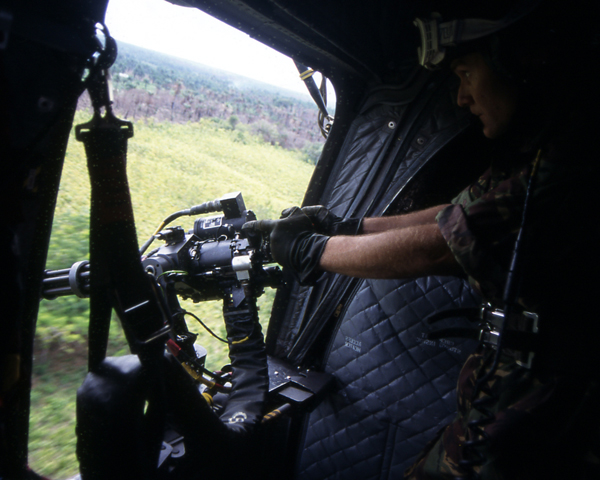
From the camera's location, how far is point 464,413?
1.26 meters

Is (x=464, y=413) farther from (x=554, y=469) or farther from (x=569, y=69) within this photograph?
(x=569, y=69)

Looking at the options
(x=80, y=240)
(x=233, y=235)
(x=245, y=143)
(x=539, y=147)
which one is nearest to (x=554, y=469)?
(x=539, y=147)

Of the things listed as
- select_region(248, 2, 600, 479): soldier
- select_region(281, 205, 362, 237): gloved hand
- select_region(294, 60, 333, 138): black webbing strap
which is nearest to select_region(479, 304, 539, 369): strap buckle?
select_region(248, 2, 600, 479): soldier

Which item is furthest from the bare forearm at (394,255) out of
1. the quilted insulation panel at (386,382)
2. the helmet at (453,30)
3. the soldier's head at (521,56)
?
the quilted insulation panel at (386,382)

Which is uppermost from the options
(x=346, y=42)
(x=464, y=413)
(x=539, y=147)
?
(x=346, y=42)

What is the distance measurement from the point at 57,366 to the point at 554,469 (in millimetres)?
1521

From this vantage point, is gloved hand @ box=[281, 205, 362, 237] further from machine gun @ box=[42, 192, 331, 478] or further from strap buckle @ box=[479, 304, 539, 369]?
strap buckle @ box=[479, 304, 539, 369]

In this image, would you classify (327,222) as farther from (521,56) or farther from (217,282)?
(521,56)

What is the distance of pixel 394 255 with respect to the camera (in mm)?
1166

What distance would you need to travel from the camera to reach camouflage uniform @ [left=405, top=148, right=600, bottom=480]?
95 centimetres

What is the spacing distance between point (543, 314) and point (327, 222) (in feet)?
3.24

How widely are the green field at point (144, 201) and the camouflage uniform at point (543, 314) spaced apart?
1.05 metres

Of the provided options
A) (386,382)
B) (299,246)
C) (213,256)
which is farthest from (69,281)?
(386,382)

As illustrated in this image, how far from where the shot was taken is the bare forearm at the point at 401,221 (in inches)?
68.4
